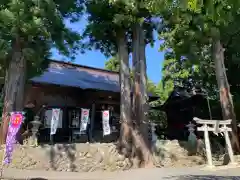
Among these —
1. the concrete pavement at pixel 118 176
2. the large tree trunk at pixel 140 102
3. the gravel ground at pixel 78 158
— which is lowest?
the concrete pavement at pixel 118 176

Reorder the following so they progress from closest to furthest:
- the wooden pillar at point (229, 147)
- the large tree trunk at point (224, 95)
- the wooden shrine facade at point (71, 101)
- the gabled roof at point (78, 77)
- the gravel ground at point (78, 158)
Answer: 1. the gravel ground at point (78, 158)
2. the wooden pillar at point (229, 147)
3. the large tree trunk at point (224, 95)
4. the wooden shrine facade at point (71, 101)
5. the gabled roof at point (78, 77)

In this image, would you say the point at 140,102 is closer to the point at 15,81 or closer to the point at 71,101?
the point at 15,81

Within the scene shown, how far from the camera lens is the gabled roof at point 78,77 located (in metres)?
16.2

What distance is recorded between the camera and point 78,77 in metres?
18.5

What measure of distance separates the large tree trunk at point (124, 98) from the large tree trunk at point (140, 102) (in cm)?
28

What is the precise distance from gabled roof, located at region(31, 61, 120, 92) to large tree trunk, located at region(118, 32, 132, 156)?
12.8ft

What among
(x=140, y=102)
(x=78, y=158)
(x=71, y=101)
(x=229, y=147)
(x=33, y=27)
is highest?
(x=33, y=27)

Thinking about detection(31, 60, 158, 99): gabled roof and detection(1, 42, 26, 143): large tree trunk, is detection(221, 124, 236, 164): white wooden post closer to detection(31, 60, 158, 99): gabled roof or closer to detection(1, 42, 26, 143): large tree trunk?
detection(31, 60, 158, 99): gabled roof

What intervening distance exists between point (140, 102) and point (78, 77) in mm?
6936

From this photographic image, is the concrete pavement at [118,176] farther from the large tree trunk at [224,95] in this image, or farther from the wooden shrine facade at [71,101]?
the wooden shrine facade at [71,101]

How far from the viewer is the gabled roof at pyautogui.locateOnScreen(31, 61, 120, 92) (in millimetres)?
16172

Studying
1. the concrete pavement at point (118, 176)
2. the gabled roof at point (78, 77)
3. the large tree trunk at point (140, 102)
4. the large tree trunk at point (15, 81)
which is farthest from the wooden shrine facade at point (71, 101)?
the concrete pavement at point (118, 176)

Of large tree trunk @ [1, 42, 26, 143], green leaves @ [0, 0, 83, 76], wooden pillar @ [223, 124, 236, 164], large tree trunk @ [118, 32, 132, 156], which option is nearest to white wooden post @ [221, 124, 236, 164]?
wooden pillar @ [223, 124, 236, 164]

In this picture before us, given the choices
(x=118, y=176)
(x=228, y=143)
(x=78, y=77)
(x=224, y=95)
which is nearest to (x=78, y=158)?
(x=118, y=176)
